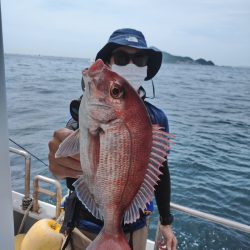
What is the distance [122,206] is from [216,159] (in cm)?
974

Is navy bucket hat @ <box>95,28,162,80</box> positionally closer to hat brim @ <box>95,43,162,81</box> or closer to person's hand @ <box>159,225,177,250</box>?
hat brim @ <box>95,43,162,81</box>

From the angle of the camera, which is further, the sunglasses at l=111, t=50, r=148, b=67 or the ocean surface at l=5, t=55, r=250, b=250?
the ocean surface at l=5, t=55, r=250, b=250

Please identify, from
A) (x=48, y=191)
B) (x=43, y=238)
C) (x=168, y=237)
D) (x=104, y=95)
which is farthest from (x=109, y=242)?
(x=48, y=191)

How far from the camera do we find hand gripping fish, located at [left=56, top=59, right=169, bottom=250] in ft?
4.35

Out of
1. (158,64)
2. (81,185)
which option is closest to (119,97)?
(81,185)

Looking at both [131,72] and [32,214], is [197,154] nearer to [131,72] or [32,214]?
[32,214]

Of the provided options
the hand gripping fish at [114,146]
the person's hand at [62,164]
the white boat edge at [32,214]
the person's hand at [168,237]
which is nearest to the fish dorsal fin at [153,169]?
the hand gripping fish at [114,146]

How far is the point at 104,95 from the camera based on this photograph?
1.33 meters

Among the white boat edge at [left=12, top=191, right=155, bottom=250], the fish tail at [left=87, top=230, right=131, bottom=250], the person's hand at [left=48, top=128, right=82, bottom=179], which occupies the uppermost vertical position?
the person's hand at [left=48, top=128, right=82, bottom=179]

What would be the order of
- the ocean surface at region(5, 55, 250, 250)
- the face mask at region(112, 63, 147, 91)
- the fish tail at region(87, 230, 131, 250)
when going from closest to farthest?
the fish tail at region(87, 230, 131, 250) → the face mask at region(112, 63, 147, 91) → the ocean surface at region(5, 55, 250, 250)

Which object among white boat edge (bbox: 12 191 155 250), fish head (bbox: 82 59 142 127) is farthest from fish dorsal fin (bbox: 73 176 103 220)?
white boat edge (bbox: 12 191 155 250)

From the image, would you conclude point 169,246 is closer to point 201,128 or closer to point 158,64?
point 158,64

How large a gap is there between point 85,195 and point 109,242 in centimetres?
26

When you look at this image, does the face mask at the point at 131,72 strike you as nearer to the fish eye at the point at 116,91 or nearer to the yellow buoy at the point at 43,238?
the fish eye at the point at 116,91
